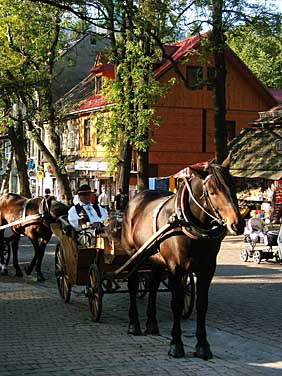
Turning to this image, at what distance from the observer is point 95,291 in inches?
391

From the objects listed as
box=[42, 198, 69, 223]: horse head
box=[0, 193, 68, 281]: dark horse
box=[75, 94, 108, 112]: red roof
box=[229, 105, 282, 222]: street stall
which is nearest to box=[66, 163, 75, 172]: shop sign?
box=[75, 94, 108, 112]: red roof

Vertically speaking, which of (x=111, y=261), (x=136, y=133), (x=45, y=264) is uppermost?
(x=136, y=133)

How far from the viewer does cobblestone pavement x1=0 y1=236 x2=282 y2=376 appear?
731 centimetres

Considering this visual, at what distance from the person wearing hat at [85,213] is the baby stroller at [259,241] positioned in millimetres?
6617

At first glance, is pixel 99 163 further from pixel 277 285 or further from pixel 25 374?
pixel 25 374

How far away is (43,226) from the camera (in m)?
14.4

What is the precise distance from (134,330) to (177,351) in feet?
4.64

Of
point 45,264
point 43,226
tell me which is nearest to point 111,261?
point 43,226

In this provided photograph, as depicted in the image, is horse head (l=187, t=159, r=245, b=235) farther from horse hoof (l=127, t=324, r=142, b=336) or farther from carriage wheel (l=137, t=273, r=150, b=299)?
carriage wheel (l=137, t=273, r=150, b=299)

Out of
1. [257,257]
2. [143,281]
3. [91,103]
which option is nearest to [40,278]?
[143,281]

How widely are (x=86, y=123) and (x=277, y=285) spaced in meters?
36.6

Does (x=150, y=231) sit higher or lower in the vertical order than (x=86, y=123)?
lower

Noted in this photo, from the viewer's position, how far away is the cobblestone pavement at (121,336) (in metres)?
7.31

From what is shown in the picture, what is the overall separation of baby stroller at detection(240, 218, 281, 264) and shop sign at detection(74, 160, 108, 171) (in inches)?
1013
